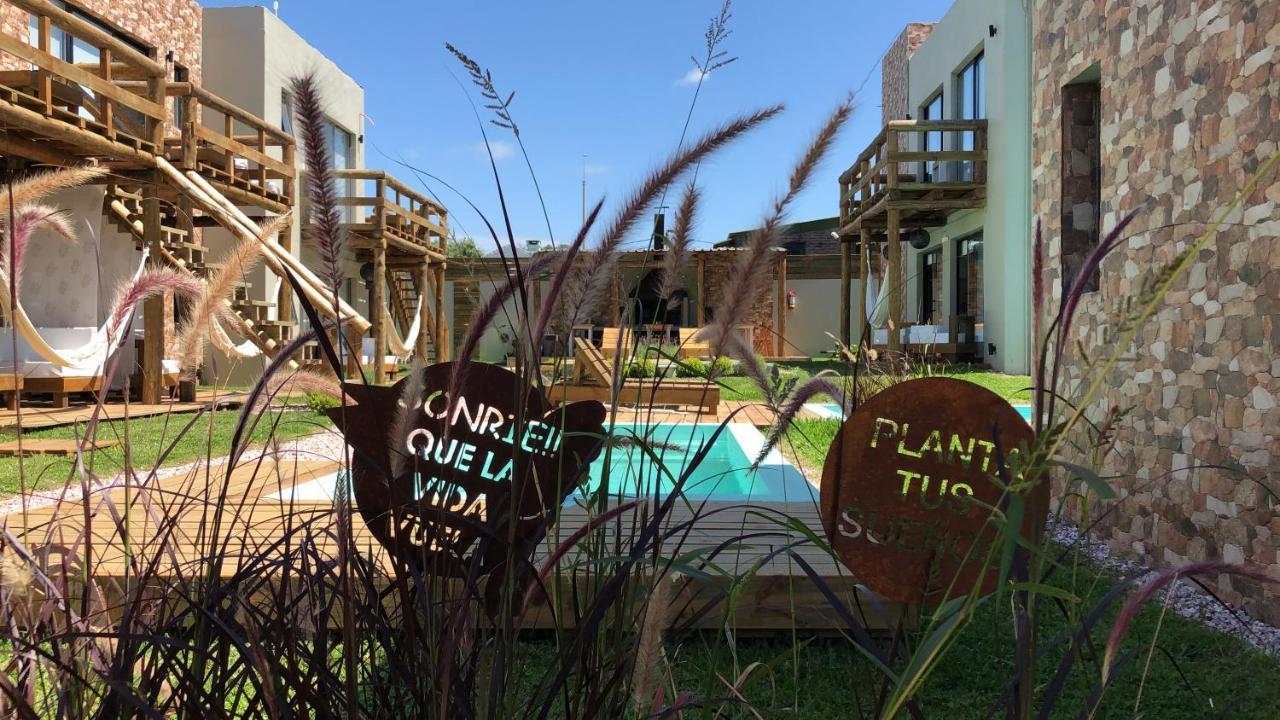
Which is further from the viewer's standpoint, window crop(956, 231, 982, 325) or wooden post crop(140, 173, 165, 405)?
window crop(956, 231, 982, 325)

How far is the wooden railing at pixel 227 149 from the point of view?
8617mm

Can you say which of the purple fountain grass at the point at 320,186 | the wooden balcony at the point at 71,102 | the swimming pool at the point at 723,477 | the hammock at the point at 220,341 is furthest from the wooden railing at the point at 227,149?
the purple fountain grass at the point at 320,186

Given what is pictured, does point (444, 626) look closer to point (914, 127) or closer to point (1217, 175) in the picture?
point (1217, 175)

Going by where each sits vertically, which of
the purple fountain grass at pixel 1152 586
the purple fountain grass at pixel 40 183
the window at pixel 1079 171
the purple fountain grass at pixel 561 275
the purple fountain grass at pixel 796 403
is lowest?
the purple fountain grass at pixel 1152 586

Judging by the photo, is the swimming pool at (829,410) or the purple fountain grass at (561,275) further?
the swimming pool at (829,410)

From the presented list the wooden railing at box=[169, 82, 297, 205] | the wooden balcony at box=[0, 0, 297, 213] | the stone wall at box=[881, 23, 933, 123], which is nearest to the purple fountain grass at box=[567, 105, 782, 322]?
the wooden balcony at box=[0, 0, 297, 213]

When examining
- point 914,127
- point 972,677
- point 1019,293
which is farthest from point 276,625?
point 914,127

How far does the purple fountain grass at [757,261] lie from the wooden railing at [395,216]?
1106 cm

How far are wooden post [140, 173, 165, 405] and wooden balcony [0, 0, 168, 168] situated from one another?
0.38 metres

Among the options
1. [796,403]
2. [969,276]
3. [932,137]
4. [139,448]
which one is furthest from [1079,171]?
[932,137]

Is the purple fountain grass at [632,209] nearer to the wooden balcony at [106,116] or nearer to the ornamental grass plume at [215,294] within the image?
the ornamental grass plume at [215,294]

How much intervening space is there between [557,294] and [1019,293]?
11.5 meters

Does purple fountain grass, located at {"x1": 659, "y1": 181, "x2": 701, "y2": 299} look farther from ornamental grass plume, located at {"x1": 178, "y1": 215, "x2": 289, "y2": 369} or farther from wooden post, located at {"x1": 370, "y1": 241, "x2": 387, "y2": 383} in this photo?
wooden post, located at {"x1": 370, "y1": 241, "x2": 387, "y2": 383}

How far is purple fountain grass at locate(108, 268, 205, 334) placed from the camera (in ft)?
3.48
